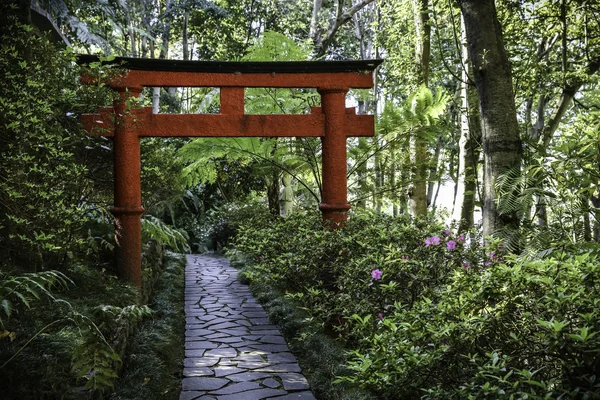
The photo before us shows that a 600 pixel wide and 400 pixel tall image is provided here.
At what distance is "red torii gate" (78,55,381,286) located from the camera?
5.89 m

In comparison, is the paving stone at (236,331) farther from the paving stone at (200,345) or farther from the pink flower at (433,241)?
the pink flower at (433,241)

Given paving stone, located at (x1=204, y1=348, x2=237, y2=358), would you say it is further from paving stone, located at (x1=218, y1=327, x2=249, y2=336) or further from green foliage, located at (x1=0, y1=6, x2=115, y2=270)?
green foliage, located at (x1=0, y1=6, x2=115, y2=270)

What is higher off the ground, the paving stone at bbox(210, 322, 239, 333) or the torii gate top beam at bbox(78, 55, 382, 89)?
→ the torii gate top beam at bbox(78, 55, 382, 89)

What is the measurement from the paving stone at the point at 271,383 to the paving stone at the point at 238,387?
7 centimetres

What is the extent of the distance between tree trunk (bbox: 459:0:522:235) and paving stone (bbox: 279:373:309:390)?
1866mm

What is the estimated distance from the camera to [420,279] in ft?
12.8

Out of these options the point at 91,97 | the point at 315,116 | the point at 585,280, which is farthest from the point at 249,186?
the point at 585,280

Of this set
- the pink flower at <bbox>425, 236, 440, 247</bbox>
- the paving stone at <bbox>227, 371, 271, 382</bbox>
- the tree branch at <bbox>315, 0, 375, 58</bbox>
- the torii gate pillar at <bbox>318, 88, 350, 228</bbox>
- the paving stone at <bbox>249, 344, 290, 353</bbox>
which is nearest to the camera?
the pink flower at <bbox>425, 236, 440, 247</bbox>

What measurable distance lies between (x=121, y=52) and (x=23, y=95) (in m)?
16.4

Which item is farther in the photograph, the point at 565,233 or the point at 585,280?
the point at 565,233

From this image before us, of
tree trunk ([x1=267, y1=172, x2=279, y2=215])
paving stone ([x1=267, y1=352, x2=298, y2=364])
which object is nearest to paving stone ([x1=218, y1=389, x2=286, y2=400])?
paving stone ([x1=267, y1=352, x2=298, y2=364])

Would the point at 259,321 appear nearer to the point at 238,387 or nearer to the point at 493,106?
the point at 238,387

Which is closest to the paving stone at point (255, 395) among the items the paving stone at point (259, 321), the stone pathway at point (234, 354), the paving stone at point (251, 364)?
the stone pathway at point (234, 354)

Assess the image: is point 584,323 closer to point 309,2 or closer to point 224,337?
point 224,337
